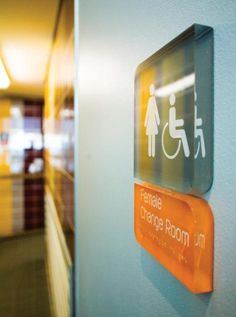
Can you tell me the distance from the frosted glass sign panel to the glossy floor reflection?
304cm

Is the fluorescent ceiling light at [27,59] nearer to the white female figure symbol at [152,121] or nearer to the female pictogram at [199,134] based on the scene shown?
the white female figure symbol at [152,121]

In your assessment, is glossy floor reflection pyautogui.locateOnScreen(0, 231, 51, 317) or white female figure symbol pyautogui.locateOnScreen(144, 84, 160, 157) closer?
white female figure symbol pyautogui.locateOnScreen(144, 84, 160, 157)

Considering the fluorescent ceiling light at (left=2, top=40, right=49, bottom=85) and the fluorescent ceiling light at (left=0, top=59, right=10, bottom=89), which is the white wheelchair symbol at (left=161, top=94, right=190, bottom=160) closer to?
the fluorescent ceiling light at (left=2, top=40, right=49, bottom=85)

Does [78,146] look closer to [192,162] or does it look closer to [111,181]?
[111,181]

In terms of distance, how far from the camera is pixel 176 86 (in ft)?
1.45

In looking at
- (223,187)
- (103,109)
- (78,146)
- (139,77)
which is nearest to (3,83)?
(78,146)

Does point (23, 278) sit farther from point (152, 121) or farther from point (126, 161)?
point (152, 121)

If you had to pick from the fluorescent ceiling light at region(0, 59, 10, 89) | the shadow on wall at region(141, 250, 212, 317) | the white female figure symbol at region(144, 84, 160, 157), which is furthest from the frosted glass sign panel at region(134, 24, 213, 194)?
the fluorescent ceiling light at region(0, 59, 10, 89)

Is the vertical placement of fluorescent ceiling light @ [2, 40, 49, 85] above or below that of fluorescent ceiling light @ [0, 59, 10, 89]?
above

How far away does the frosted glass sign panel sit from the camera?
391 mm

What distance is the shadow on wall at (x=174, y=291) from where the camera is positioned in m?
0.42

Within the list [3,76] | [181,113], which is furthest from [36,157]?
[181,113]

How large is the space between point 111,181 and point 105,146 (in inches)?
4.6

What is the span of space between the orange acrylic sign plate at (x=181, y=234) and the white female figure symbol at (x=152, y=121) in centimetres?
8
